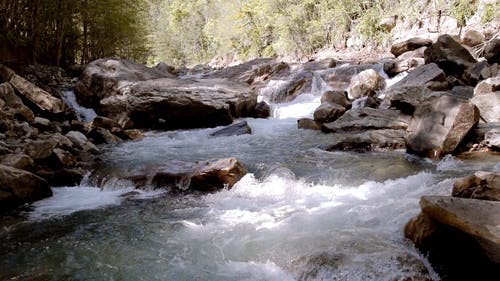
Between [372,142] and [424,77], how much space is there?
4.00 meters

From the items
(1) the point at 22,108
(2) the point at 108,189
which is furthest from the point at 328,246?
(1) the point at 22,108

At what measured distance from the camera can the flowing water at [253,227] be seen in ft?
11.9

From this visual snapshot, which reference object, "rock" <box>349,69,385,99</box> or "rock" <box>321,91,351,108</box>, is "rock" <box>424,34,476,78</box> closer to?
"rock" <box>349,69,385,99</box>

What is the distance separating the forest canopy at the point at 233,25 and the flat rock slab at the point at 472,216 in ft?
46.0

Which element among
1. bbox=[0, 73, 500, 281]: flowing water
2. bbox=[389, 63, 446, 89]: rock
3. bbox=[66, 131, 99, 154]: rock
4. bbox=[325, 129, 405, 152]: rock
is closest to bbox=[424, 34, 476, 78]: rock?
bbox=[389, 63, 446, 89]: rock

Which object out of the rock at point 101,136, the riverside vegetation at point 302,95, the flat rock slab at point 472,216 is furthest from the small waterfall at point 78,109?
the flat rock slab at point 472,216

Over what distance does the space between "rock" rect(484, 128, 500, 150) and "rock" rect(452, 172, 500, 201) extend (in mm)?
3365

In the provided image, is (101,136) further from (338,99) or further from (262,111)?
(338,99)

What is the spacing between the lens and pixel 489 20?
1414cm

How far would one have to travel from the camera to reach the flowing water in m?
3.64

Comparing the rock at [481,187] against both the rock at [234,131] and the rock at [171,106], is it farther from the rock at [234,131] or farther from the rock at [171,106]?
the rock at [171,106]

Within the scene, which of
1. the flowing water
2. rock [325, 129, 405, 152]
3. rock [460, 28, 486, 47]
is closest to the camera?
the flowing water

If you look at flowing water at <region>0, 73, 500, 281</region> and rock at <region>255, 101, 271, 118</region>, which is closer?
flowing water at <region>0, 73, 500, 281</region>

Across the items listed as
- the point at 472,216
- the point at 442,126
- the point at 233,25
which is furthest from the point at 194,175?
the point at 233,25
